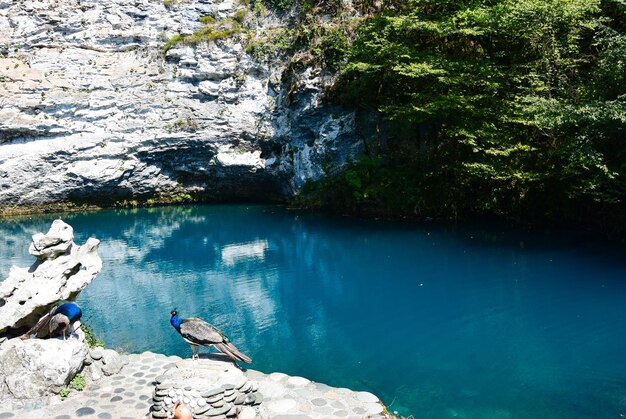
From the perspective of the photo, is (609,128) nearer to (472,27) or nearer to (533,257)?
(533,257)

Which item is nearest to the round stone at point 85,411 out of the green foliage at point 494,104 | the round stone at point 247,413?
the round stone at point 247,413

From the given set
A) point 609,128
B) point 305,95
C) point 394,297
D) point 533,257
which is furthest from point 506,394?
point 305,95

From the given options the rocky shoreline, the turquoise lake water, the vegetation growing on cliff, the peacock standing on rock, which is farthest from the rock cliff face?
the peacock standing on rock

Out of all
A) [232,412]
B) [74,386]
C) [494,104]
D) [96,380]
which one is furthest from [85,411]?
[494,104]

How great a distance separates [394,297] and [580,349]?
4003 mm

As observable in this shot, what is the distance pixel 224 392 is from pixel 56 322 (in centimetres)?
264

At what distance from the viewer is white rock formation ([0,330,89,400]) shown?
6582 millimetres

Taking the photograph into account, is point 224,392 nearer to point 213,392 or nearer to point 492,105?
point 213,392

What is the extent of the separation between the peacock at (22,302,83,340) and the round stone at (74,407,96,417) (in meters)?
1.19

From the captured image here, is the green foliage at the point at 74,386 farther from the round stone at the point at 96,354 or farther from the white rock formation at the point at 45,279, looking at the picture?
the white rock formation at the point at 45,279

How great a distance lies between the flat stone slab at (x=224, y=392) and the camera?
6.24 m

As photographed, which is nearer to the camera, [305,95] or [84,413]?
[84,413]

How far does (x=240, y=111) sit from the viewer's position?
2481cm

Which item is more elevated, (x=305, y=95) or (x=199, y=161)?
(x=305, y=95)
